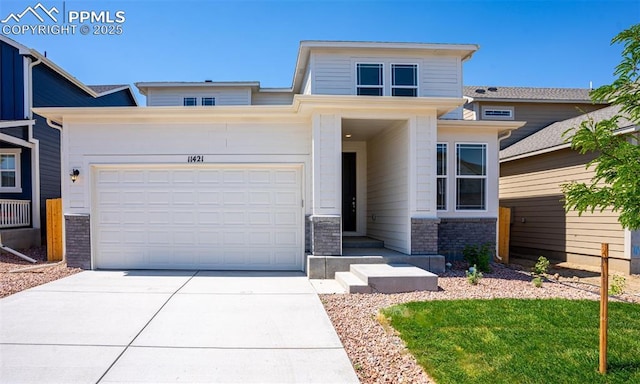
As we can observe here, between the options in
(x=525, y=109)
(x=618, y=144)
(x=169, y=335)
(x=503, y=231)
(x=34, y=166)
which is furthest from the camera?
(x=525, y=109)

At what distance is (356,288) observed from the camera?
20.3 feet

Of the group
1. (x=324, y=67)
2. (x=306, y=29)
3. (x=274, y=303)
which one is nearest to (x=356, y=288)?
(x=274, y=303)

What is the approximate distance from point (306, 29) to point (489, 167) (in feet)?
20.8

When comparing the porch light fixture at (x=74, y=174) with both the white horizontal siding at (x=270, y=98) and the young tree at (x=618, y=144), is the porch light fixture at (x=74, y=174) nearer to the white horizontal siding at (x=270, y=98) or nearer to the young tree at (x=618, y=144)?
the young tree at (x=618, y=144)

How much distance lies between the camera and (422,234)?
25.6 ft

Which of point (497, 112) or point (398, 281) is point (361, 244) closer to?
point (398, 281)

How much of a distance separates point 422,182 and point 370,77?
4.22 m

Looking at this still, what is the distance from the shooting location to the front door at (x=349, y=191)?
10820mm

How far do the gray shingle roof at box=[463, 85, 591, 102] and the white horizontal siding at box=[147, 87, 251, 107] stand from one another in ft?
31.1

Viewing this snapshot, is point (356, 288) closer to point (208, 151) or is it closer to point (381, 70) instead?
point (208, 151)

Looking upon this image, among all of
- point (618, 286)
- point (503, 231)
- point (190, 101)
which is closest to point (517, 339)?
point (618, 286)

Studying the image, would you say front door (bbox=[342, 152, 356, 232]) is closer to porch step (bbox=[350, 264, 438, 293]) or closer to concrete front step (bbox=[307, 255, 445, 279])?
concrete front step (bbox=[307, 255, 445, 279])

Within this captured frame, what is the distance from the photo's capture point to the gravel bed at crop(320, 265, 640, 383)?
3.54m

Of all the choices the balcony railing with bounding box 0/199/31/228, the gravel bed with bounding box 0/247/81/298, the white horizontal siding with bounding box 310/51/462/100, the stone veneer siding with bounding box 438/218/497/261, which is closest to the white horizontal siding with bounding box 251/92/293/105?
the white horizontal siding with bounding box 310/51/462/100
